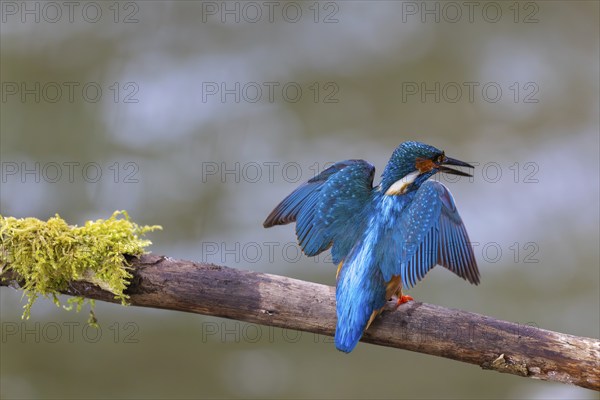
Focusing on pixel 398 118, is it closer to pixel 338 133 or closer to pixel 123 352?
pixel 338 133

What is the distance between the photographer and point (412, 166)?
2.37m

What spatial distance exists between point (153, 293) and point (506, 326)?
0.90 meters

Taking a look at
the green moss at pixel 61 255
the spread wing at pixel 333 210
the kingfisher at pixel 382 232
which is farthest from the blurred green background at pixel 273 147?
the green moss at pixel 61 255

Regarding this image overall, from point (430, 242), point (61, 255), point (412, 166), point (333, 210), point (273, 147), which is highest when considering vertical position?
point (273, 147)

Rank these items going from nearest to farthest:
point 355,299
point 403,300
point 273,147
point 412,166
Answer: point 355,299 < point 403,300 < point 412,166 < point 273,147

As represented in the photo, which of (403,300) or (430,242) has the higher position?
(430,242)

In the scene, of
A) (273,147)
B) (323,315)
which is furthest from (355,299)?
(273,147)

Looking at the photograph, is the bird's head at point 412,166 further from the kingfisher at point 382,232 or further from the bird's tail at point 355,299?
the bird's tail at point 355,299

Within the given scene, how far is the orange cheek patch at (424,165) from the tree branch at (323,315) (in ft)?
1.44

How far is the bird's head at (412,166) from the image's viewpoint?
2.36 m

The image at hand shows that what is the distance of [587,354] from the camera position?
6.63ft

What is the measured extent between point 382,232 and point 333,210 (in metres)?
0.20

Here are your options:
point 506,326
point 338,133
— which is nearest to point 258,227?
point 338,133

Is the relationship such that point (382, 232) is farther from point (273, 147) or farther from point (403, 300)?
point (273, 147)
